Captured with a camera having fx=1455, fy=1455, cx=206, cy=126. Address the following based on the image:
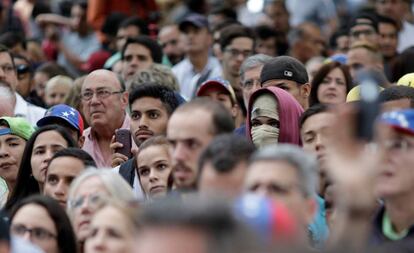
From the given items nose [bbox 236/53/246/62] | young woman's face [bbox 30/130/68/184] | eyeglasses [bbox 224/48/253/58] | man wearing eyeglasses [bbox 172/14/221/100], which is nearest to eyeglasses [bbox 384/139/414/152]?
young woman's face [bbox 30/130/68/184]

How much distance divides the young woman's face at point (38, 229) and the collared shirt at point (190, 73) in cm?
648

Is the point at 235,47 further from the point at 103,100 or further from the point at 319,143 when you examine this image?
the point at 319,143

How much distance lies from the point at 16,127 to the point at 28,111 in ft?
6.68

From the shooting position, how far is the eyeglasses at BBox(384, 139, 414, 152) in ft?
24.6

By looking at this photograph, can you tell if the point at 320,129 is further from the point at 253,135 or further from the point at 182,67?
the point at 182,67

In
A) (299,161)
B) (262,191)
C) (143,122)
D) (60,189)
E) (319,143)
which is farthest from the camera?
(143,122)

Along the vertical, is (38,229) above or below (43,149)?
below

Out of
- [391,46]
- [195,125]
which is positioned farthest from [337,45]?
[195,125]

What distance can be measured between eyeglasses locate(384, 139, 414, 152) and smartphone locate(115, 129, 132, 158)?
4.06 metres

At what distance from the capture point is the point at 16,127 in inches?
454

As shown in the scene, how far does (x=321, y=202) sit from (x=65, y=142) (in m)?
2.49

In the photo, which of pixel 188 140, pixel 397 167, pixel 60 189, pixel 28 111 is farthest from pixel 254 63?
pixel 397 167

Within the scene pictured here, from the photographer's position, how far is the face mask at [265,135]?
9.87m

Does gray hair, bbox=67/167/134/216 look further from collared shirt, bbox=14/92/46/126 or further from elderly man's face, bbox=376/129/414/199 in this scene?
collared shirt, bbox=14/92/46/126
